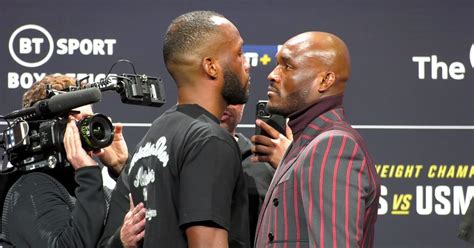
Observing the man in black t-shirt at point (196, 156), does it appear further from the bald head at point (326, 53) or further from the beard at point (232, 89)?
the bald head at point (326, 53)

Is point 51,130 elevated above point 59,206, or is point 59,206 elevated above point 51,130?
point 51,130

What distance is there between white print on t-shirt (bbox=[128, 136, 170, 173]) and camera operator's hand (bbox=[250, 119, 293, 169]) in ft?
1.61

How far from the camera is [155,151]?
75.5 inches

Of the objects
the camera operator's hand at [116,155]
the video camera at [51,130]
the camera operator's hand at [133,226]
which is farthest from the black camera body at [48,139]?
the camera operator's hand at [133,226]

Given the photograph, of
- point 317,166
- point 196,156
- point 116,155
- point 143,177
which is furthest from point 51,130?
point 317,166

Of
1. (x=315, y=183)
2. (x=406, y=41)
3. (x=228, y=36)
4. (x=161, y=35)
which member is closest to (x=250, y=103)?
(x=161, y=35)

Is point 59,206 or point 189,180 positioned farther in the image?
point 59,206

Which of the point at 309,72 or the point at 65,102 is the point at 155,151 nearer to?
the point at 309,72

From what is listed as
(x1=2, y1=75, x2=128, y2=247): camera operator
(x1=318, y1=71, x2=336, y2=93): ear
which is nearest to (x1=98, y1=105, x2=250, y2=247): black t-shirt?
(x1=318, y1=71, x2=336, y2=93): ear

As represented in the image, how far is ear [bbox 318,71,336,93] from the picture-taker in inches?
76.5

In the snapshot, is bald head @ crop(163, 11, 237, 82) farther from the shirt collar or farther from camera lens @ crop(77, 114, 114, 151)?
camera lens @ crop(77, 114, 114, 151)

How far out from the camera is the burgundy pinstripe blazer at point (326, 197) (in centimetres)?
172

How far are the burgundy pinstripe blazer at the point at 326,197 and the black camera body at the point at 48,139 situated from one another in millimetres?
707

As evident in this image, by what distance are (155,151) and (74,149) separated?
0.54 m
